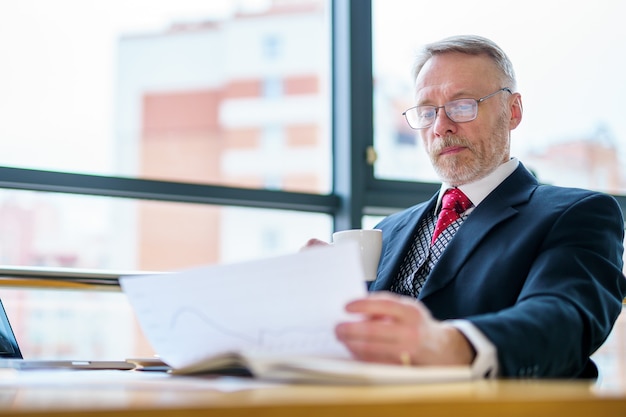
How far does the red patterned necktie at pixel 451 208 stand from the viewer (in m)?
1.65

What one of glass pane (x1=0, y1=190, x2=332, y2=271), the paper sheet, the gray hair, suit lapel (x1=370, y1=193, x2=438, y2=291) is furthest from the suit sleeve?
glass pane (x1=0, y1=190, x2=332, y2=271)

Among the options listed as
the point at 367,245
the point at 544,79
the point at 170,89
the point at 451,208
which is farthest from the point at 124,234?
the point at 367,245

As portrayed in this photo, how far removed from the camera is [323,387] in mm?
756

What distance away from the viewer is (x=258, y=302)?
0.86 m

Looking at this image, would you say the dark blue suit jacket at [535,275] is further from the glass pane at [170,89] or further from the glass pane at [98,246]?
the glass pane at [98,246]

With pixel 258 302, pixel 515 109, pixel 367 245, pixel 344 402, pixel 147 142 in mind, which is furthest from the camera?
pixel 147 142

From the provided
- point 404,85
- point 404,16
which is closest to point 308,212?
point 404,85

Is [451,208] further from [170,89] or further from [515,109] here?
[170,89]

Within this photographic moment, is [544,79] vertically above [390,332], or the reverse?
[544,79]

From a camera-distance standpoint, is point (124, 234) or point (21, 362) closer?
point (21, 362)

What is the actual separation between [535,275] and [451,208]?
43cm

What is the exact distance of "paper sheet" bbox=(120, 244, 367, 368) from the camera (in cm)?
82

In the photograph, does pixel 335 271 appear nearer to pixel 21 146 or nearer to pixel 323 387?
pixel 323 387

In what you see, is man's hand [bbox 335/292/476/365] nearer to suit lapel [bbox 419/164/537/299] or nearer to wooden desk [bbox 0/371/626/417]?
wooden desk [bbox 0/371/626/417]
